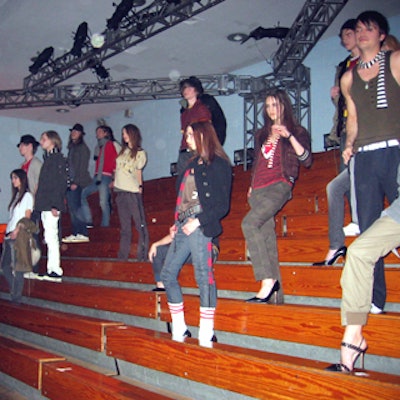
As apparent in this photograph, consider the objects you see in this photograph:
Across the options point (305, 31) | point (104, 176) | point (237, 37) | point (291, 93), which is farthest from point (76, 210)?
point (291, 93)

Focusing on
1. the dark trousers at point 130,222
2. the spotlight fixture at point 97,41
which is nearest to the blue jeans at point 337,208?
the dark trousers at point 130,222

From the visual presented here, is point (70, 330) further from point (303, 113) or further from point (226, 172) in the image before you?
point (303, 113)

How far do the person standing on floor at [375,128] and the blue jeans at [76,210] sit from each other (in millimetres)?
4240

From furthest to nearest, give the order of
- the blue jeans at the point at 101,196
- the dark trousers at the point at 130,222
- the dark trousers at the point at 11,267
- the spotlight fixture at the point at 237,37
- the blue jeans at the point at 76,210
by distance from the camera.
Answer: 1. the spotlight fixture at the point at 237,37
2. the blue jeans at the point at 101,196
3. the blue jeans at the point at 76,210
4. the dark trousers at the point at 11,267
5. the dark trousers at the point at 130,222

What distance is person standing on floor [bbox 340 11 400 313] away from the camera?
96.8 inches

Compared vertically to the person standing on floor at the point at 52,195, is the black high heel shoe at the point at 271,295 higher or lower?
lower

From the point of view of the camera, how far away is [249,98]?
30.8 ft

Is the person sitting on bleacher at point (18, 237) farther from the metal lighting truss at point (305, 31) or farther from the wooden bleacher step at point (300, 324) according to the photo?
the metal lighting truss at point (305, 31)

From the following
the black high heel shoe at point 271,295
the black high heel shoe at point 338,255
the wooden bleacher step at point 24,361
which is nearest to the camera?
the black high heel shoe at point 271,295

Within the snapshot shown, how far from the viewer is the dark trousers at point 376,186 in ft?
8.00

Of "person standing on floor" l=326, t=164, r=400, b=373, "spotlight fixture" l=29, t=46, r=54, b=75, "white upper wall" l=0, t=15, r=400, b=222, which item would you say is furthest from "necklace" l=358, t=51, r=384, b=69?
"spotlight fixture" l=29, t=46, r=54, b=75

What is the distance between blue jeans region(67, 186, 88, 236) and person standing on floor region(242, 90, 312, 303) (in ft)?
10.9

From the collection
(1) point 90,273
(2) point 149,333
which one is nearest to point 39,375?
(2) point 149,333

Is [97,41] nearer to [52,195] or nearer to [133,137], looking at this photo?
[133,137]
